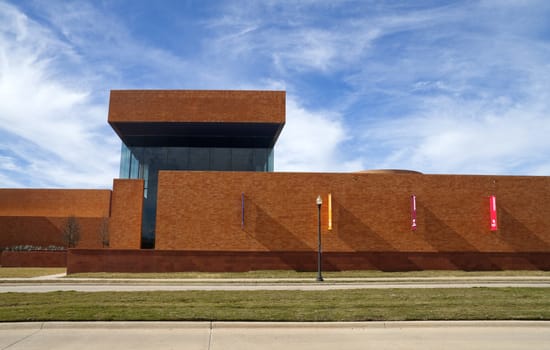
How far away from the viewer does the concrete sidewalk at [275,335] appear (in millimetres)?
8961

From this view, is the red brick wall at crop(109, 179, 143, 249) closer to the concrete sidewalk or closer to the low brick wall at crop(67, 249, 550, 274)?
the low brick wall at crop(67, 249, 550, 274)

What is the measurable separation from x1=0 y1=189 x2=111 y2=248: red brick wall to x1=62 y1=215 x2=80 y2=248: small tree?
2.63 feet

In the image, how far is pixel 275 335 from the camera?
980cm

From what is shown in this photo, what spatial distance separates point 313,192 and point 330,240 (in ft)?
10.6

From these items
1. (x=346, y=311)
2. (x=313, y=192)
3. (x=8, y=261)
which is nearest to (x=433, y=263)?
(x=313, y=192)

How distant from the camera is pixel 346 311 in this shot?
1191cm

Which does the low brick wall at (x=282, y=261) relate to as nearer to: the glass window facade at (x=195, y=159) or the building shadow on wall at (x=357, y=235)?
the building shadow on wall at (x=357, y=235)

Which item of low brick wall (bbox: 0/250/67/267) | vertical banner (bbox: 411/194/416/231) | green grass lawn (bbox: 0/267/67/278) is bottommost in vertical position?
green grass lawn (bbox: 0/267/67/278)

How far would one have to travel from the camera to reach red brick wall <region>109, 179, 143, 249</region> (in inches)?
1251

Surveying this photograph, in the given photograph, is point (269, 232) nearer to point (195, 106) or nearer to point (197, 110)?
point (197, 110)

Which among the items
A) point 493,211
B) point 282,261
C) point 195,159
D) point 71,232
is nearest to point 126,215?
point 195,159

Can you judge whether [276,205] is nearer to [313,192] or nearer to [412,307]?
[313,192]

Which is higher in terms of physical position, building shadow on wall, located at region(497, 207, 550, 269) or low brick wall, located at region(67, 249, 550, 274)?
building shadow on wall, located at region(497, 207, 550, 269)

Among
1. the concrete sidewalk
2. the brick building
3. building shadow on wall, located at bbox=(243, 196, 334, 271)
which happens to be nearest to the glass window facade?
the brick building
